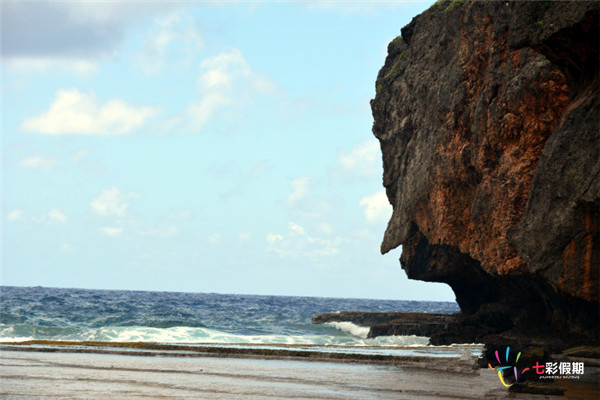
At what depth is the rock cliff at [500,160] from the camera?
17750 millimetres

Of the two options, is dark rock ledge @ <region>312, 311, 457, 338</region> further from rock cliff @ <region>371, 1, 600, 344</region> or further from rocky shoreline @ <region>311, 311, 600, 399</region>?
rock cliff @ <region>371, 1, 600, 344</region>

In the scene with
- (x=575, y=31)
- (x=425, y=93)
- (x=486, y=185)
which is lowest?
(x=486, y=185)

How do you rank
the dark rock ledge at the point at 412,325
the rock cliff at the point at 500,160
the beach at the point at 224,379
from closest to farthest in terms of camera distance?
the beach at the point at 224,379 < the rock cliff at the point at 500,160 < the dark rock ledge at the point at 412,325

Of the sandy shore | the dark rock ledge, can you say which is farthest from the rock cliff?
the sandy shore

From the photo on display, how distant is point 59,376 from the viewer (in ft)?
47.2

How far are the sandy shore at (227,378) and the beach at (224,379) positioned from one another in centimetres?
2

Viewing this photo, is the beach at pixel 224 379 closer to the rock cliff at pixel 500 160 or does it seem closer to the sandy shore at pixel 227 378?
the sandy shore at pixel 227 378

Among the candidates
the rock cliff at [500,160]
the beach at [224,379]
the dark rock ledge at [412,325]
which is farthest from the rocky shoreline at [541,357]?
the beach at [224,379]

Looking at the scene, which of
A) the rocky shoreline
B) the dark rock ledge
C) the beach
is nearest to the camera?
the beach

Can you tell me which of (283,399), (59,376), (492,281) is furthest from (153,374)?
(492,281)

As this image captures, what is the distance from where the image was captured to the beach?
1211 cm

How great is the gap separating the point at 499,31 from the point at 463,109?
4.39 m

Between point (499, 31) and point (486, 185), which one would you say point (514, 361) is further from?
point (499, 31)

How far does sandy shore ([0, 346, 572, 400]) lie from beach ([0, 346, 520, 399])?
18mm
